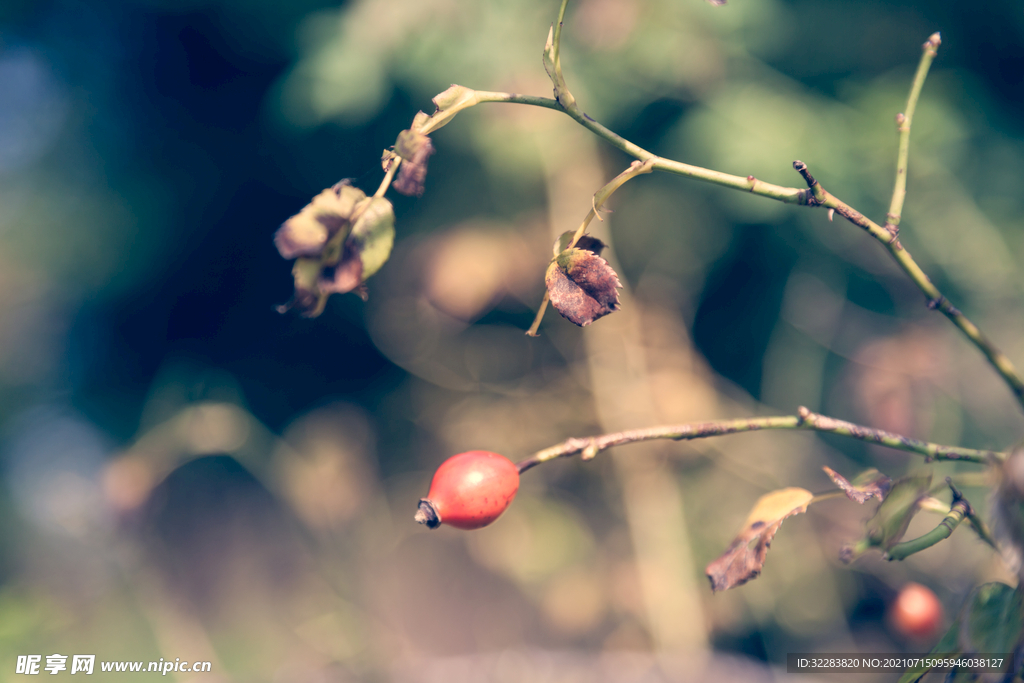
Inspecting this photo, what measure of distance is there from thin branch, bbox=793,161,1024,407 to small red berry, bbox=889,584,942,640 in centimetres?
36

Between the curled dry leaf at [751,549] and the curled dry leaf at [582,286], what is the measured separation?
0.65 ft

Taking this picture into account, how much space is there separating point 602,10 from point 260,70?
112 cm

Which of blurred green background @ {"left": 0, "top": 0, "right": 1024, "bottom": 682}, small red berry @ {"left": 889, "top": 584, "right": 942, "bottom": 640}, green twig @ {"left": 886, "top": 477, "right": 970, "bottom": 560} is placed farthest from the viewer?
blurred green background @ {"left": 0, "top": 0, "right": 1024, "bottom": 682}

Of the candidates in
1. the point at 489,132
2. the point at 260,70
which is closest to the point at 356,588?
the point at 489,132

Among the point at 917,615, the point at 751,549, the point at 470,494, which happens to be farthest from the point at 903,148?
the point at 917,615

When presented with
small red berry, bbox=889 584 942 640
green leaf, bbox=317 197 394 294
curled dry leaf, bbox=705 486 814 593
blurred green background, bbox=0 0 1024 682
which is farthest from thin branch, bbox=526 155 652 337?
blurred green background, bbox=0 0 1024 682

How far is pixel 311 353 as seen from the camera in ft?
6.64

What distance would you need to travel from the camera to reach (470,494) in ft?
1.34

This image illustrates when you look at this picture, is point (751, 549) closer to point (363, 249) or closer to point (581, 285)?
A: point (581, 285)

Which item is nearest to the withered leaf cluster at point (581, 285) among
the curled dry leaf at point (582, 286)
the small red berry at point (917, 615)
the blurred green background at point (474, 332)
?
the curled dry leaf at point (582, 286)

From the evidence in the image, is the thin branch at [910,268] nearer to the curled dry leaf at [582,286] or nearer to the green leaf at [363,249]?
the curled dry leaf at [582,286]

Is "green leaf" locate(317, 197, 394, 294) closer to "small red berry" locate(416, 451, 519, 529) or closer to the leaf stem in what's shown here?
the leaf stem

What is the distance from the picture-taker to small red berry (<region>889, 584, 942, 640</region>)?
2.01 feet

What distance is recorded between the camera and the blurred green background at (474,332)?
1.23m
